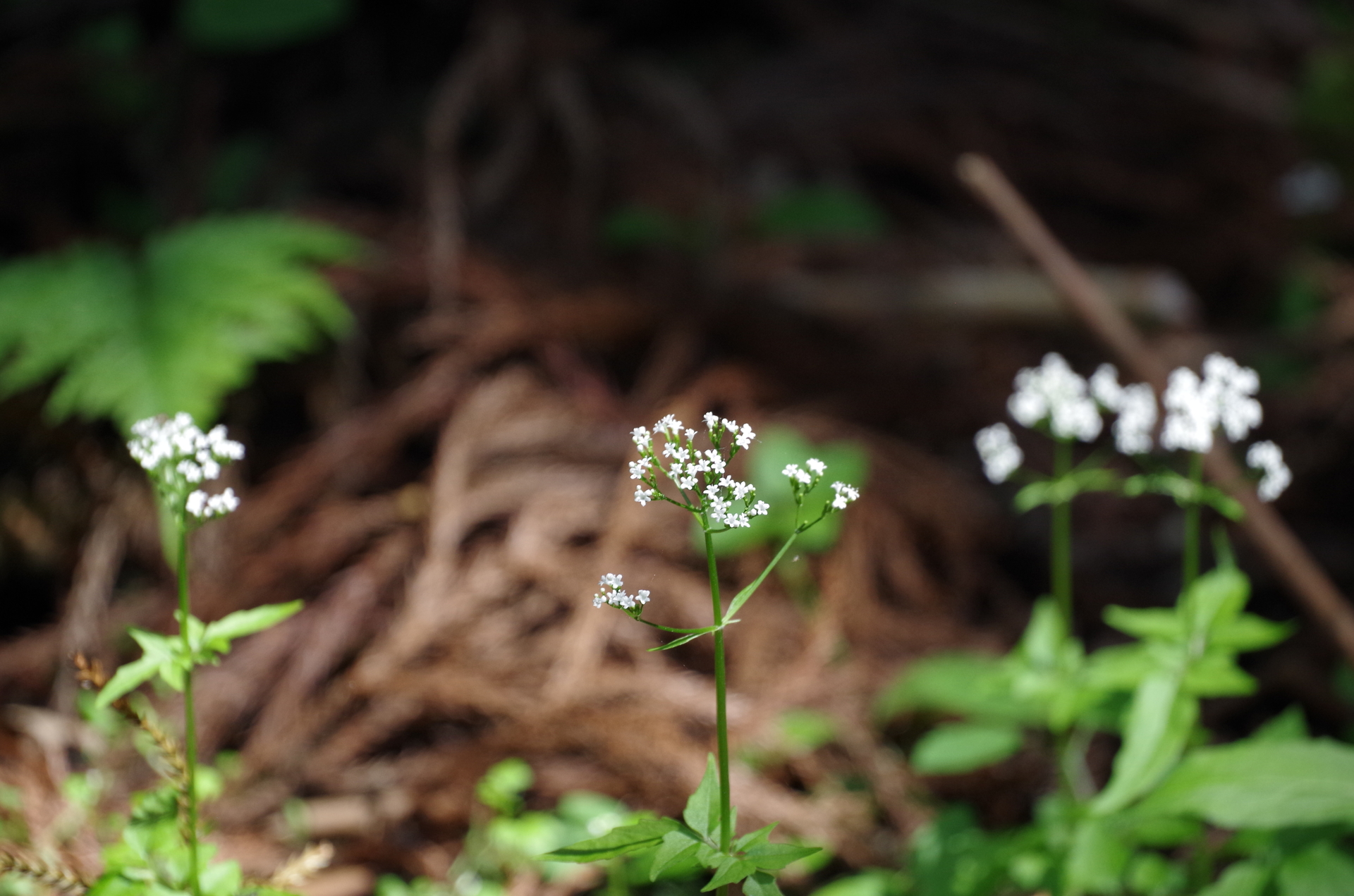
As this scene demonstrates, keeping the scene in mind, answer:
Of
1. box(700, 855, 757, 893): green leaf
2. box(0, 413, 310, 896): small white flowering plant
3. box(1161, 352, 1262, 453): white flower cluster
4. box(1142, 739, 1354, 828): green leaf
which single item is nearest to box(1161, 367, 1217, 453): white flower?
box(1161, 352, 1262, 453): white flower cluster

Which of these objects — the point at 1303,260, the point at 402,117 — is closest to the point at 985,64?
the point at 1303,260

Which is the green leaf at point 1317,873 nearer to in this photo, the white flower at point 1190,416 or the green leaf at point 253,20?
the white flower at point 1190,416

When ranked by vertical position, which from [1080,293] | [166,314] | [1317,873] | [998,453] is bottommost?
[1317,873]

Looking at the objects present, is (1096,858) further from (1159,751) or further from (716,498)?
(716,498)

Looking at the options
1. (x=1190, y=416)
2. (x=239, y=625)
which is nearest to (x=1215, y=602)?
(x=1190, y=416)

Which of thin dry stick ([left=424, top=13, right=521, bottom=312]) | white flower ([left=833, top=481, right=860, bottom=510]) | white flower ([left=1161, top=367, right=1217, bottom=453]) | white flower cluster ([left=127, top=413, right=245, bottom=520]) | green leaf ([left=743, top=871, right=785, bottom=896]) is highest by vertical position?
thin dry stick ([left=424, top=13, right=521, bottom=312])

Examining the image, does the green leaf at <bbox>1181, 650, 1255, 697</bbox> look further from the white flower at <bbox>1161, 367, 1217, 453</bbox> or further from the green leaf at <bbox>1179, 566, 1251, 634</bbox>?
the white flower at <bbox>1161, 367, 1217, 453</bbox>
